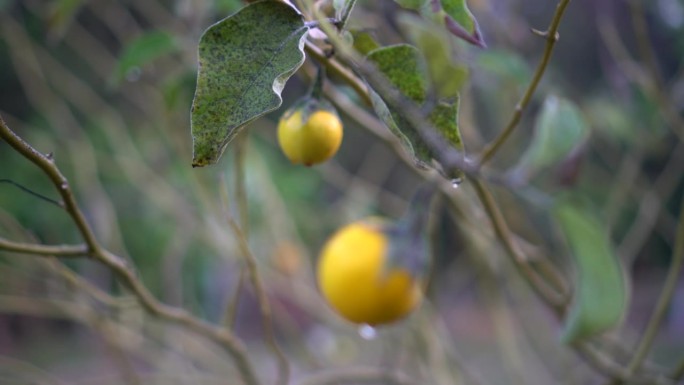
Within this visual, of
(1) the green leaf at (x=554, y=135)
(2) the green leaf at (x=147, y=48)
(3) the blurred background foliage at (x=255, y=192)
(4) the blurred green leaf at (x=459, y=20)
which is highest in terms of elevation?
(4) the blurred green leaf at (x=459, y=20)

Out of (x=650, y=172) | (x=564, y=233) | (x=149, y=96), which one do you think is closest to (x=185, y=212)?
(x=149, y=96)

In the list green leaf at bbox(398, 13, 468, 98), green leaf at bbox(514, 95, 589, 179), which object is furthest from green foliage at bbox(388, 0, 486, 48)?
green leaf at bbox(514, 95, 589, 179)

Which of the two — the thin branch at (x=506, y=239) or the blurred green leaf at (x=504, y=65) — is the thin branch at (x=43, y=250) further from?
the blurred green leaf at (x=504, y=65)

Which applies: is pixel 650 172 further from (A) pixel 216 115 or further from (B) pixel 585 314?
(A) pixel 216 115

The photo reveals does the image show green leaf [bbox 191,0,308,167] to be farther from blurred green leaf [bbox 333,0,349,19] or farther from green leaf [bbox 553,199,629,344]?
green leaf [bbox 553,199,629,344]

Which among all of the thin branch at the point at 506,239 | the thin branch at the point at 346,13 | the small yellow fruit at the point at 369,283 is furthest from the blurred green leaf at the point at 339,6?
the small yellow fruit at the point at 369,283

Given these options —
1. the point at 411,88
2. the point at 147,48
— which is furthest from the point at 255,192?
the point at 411,88

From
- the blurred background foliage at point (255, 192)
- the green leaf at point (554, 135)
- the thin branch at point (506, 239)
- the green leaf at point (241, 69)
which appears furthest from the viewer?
the blurred background foliage at point (255, 192)
